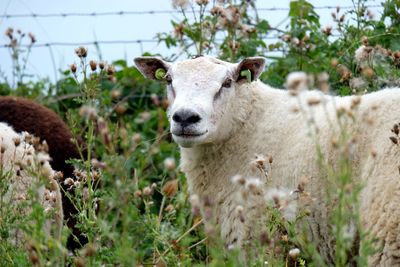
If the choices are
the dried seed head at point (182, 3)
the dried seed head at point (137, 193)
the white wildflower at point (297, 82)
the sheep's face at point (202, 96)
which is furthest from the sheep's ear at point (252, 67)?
the white wildflower at point (297, 82)

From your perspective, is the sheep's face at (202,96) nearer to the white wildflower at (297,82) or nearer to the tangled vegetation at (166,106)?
the tangled vegetation at (166,106)

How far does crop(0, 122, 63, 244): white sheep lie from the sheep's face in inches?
28.4

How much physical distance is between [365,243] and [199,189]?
93.4 inches

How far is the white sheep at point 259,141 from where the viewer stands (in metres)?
4.26

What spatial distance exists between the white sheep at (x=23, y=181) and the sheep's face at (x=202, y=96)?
28.4 inches

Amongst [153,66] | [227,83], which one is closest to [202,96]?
[227,83]

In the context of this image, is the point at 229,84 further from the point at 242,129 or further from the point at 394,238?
the point at 394,238

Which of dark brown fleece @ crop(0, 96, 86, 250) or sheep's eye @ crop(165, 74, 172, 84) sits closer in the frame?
sheep's eye @ crop(165, 74, 172, 84)

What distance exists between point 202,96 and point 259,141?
1.43ft

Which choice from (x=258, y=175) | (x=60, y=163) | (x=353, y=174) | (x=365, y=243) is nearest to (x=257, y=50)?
(x=60, y=163)

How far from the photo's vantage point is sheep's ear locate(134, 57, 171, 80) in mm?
5562

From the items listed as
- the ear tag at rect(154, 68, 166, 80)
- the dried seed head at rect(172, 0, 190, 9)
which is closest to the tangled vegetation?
the dried seed head at rect(172, 0, 190, 9)

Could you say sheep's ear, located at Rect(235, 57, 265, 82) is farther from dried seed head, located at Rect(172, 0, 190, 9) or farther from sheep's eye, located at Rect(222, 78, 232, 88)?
dried seed head, located at Rect(172, 0, 190, 9)

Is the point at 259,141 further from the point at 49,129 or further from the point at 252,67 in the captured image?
the point at 49,129
